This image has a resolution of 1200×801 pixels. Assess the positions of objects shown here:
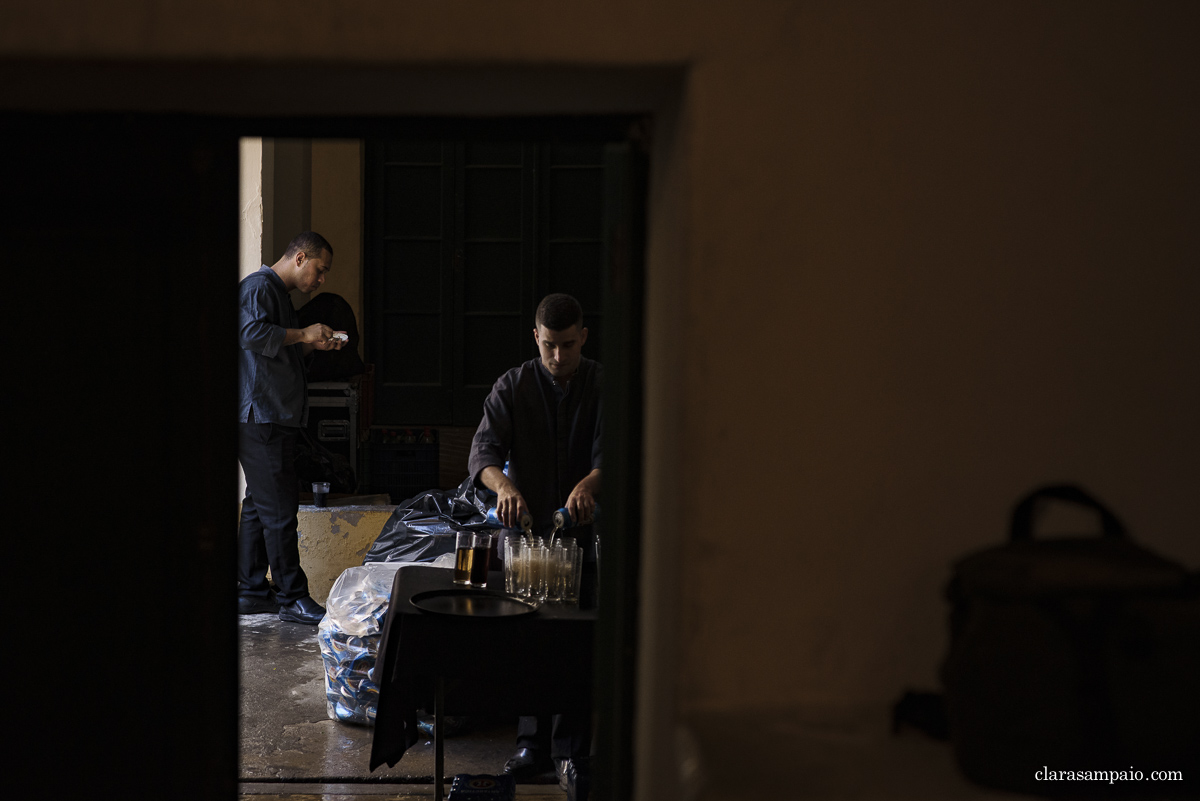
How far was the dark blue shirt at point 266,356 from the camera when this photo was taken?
4492 millimetres

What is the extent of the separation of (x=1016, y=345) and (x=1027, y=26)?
468 mm

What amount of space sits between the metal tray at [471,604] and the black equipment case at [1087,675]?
4.84ft

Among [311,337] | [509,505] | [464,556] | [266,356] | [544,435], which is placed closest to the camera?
[464,556]

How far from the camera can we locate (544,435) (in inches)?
133

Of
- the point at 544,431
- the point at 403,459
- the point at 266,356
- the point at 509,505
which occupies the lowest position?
the point at 403,459

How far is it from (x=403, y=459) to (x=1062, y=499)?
5.61 m

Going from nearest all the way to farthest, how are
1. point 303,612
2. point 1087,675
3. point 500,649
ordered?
point 1087,675 → point 500,649 → point 303,612

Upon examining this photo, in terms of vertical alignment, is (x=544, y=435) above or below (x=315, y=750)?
above

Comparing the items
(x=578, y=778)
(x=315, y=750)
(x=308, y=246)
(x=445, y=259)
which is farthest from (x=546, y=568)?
(x=445, y=259)

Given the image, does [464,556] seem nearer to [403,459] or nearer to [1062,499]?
[1062,499]

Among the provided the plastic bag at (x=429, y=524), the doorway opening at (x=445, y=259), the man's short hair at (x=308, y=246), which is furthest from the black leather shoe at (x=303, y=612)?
the man's short hair at (x=308, y=246)

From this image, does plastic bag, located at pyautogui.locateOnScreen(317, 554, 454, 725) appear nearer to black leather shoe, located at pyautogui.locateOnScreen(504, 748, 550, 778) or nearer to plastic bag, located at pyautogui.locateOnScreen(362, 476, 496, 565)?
black leather shoe, located at pyautogui.locateOnScreen(504, 748, 550, 778)

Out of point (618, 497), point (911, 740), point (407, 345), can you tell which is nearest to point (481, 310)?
point (407, 345)

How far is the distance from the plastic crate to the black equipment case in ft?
18.3
